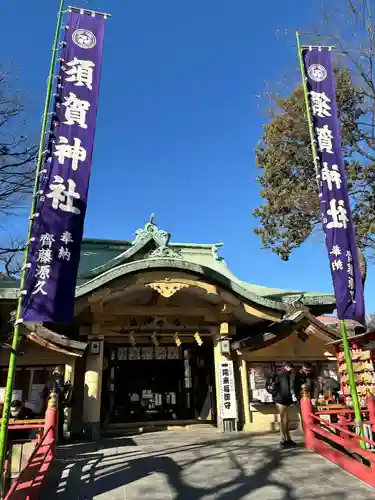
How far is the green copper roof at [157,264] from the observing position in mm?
11086

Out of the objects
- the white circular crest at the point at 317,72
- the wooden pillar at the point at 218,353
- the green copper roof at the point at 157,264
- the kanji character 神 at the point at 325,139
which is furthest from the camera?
the wooden pillar at the point at 218,353

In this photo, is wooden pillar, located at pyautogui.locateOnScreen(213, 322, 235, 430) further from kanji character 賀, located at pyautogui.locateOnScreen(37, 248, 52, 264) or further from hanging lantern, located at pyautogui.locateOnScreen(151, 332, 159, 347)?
kanji character 賀, located at pyautogui.locateOnScreen(37, 248, 52, 264)

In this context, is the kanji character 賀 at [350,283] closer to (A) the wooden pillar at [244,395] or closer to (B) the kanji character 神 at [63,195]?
(B) the kanji character 神 at [63,195]

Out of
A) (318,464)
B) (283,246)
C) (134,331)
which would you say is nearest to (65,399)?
(134,331)

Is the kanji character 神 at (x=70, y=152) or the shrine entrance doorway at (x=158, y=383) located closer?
the kanji character 神 at (x=70, y=152)

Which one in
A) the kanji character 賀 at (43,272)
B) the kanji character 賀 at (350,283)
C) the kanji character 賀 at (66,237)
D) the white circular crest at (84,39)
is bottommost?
the kanji character 賀 at (43,272)

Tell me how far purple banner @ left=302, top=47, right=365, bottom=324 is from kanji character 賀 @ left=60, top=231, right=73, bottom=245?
540 centimetres

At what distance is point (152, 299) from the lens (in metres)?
12.7

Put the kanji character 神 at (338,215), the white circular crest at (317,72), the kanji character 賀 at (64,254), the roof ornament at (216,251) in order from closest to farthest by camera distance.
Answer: the kanji character 賀 at (64,254), the kanji character 神 at (338,215), the white circular crest at (317,72), the roof ornament at (216,251)

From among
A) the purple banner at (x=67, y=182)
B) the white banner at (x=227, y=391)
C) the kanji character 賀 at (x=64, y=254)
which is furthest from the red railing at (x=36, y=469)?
the white banner at (x=227, y=391)

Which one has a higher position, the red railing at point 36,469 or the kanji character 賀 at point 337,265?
the kanji character 賀 at point 337,265

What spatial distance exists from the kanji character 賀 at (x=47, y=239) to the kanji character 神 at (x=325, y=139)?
634cm

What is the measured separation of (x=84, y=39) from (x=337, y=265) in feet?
23.2

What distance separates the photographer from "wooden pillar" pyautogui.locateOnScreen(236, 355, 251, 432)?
12672mm
